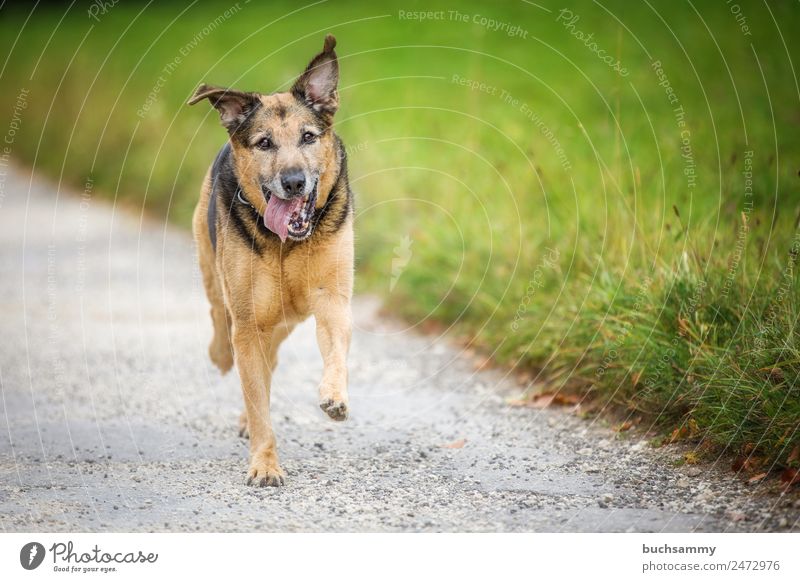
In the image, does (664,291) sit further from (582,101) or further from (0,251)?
(0,251)

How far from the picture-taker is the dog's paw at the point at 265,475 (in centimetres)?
525

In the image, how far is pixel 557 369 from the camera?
708cm

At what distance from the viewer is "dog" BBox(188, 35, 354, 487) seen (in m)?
5.39

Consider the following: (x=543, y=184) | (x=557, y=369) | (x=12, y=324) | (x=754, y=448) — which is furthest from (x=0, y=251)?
(x=754, y=448)

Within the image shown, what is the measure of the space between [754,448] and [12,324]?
7238 mm
